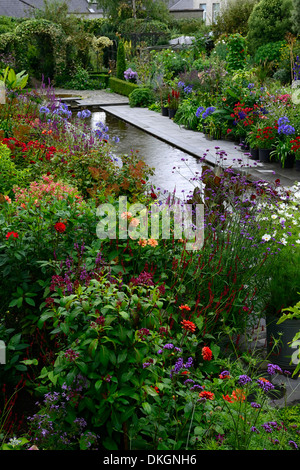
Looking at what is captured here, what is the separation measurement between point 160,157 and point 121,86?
38.3 ft

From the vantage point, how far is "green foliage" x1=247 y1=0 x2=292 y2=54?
1972 cm

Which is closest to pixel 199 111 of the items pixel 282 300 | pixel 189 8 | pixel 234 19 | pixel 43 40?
pixel 282 300

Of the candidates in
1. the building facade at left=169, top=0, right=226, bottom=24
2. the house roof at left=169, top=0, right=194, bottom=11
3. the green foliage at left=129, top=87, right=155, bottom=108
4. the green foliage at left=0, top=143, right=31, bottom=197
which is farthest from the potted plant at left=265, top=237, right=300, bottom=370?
the house roof at left=169, top=0, right=194, bottom=11

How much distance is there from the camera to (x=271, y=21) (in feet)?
65.5

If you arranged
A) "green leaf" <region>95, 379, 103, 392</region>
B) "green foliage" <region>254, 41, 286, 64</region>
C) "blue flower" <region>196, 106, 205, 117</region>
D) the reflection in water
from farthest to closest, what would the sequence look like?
"green foliage" <region>254, 41, 286, 64</region>, "blue flower" <region>196, 106, 205, 117</region>, the reflection in water, "green leaf" <region>95, 379, 103, 392</region>

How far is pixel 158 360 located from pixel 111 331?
1.05 feet

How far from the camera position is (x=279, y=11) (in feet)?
65.3

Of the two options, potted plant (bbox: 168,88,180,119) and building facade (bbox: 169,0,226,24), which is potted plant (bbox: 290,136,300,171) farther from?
building facade (bbox: 169,0,226,24)

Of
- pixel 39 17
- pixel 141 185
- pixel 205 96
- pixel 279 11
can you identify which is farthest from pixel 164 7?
pixel 141 185

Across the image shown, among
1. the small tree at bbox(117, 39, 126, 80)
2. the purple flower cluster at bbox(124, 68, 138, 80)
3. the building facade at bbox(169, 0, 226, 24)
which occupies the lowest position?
the purple flower cluster at bbox(124, 68, 138, 80)

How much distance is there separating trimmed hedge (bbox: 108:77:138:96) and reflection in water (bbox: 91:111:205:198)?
5.15 meters

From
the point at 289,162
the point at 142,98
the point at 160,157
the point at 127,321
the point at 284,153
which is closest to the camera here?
the point at 127,321

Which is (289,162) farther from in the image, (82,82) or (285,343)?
(82,82)

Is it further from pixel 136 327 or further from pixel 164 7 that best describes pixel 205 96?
pixel 164 7
